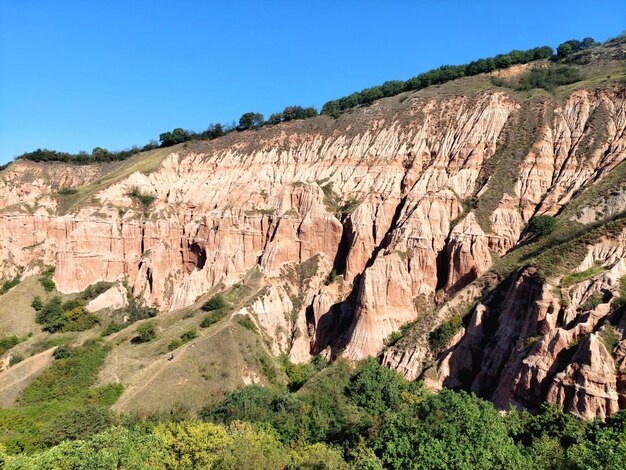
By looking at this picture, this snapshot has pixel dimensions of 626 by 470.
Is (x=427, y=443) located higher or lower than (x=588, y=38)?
lower

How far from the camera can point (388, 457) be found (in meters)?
20.4

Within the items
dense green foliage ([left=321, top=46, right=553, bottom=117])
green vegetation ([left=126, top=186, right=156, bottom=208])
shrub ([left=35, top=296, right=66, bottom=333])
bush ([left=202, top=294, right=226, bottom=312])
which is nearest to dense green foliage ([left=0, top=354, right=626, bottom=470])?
bush ([left=202, top=294, right=226, bottom=312])

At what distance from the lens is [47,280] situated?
184 ft

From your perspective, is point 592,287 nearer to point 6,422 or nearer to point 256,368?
point 256,368

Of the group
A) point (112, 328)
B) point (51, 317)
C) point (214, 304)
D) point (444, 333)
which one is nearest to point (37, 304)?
point (51, 317)

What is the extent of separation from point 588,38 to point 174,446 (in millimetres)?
89152

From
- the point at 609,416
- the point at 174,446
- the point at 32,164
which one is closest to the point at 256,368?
the point at 174,446

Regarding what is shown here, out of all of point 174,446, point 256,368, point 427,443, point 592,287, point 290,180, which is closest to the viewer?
point 427,443

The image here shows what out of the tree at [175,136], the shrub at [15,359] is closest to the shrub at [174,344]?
the shrub at [15,359]

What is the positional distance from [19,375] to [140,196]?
33.5 meters

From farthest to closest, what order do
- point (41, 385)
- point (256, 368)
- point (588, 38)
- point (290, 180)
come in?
point (588, 38) < point (290, 180) < point (256, 368) < point (41, 385)

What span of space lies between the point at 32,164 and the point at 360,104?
64315 millimetres

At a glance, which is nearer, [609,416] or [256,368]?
[609,416]

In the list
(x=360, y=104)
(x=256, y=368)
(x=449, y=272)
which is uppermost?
(x=360, y=104)
